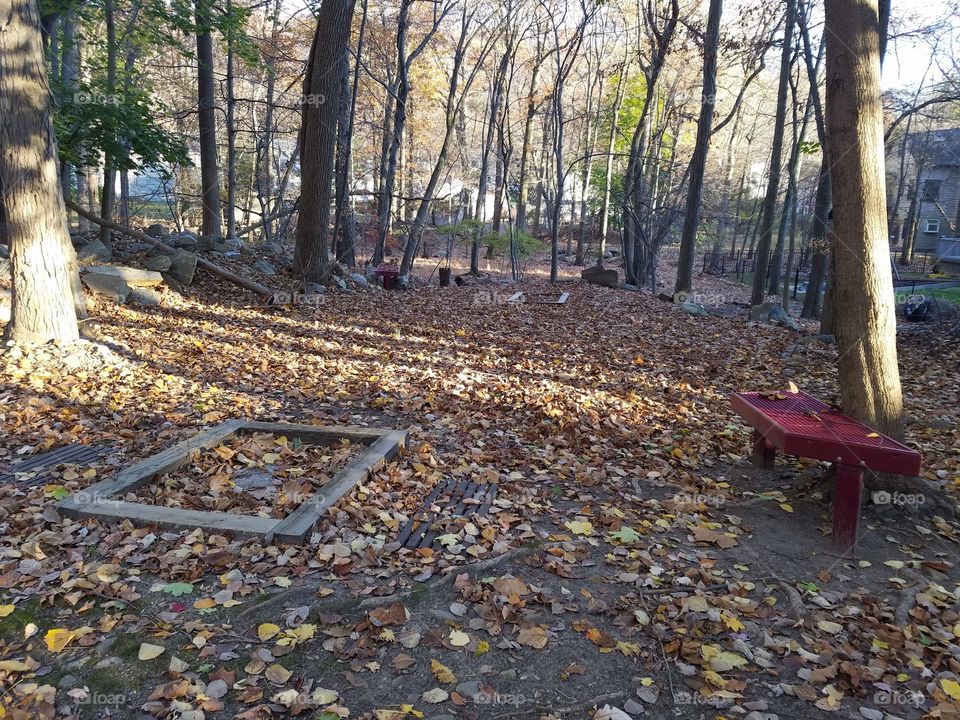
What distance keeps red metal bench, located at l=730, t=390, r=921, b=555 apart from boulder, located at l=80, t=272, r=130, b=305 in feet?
29.9

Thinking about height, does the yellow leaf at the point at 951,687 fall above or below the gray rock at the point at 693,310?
below

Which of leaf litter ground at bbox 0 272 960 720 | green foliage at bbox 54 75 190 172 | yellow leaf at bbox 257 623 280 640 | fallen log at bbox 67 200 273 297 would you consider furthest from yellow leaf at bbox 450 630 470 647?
green foliage at bbox 54 75 190 172

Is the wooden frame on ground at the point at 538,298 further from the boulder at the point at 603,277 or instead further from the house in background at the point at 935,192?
the house in background at the point at 935,192

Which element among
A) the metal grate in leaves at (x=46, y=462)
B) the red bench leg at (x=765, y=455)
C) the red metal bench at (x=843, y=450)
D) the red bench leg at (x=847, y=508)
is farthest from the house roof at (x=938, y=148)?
the metal grate in leaves at (x=46, y=462)

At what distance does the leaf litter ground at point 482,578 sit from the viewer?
106 inches

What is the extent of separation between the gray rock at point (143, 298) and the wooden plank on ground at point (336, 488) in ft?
21.2

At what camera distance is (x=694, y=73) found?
25297 mm

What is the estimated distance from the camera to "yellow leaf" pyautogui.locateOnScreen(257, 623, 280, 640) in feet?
9.71

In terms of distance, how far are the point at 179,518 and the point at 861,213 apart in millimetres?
4819

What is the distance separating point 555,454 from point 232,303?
25.3ft

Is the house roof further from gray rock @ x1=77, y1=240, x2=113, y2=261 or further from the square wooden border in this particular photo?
the square wooden border

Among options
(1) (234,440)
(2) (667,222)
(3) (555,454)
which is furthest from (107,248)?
(2) (667,222)

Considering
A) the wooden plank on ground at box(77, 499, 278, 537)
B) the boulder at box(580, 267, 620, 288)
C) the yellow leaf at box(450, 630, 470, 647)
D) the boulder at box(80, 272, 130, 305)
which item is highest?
the boulder at box(580, 267, 620, 288)

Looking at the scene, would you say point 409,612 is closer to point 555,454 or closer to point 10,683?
point 10,683
